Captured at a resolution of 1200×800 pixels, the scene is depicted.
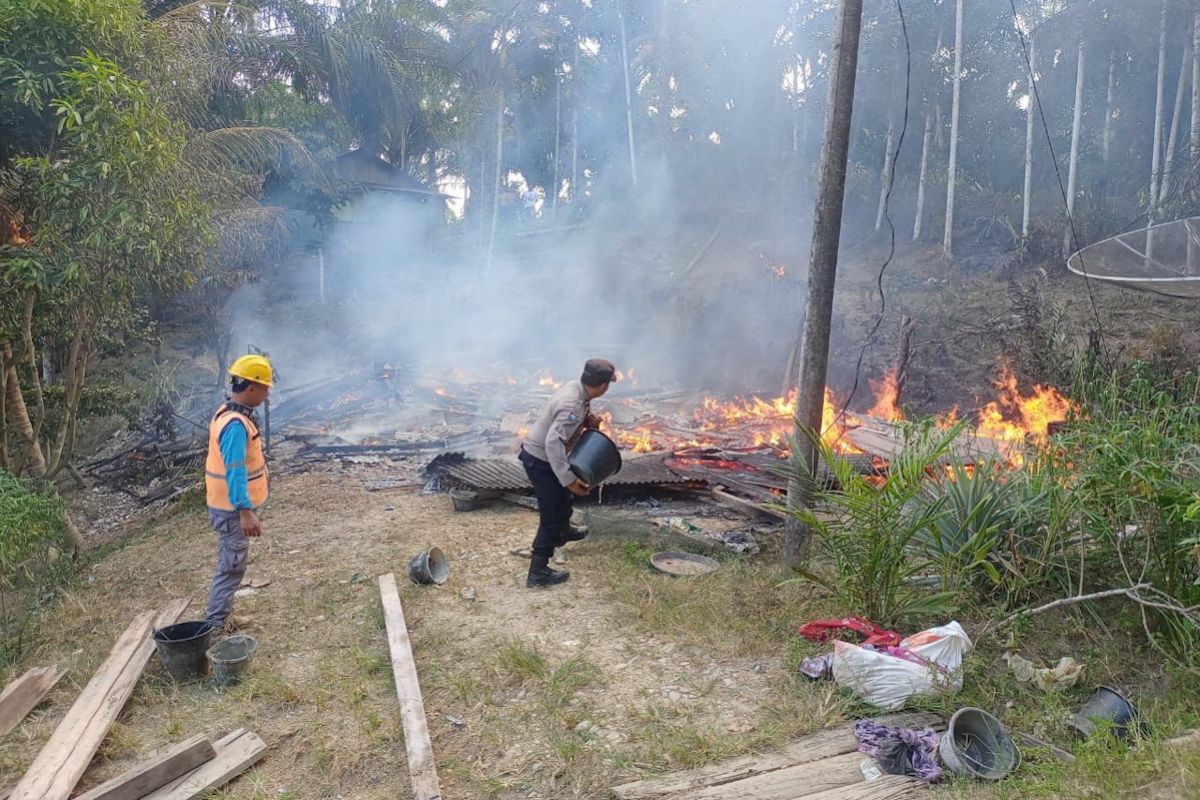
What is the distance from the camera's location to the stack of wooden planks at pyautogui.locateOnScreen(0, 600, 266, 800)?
3.23 m

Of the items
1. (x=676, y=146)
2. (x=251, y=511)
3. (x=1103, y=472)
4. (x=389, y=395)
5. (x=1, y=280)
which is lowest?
(x=389, y=395)

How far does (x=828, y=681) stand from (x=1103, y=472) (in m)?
2.05

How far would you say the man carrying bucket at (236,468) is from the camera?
459 cm

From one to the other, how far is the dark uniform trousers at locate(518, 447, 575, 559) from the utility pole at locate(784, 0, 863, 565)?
1808mm

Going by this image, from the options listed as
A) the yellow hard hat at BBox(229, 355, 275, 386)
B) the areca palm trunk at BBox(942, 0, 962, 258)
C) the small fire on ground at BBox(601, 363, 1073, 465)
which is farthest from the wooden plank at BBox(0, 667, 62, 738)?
the areca palm trunk at BBox(942, 0, 962, 258)

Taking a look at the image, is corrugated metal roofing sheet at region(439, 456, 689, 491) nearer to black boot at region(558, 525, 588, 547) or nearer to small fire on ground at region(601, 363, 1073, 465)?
black boot at region(558, 525, 588, 547)

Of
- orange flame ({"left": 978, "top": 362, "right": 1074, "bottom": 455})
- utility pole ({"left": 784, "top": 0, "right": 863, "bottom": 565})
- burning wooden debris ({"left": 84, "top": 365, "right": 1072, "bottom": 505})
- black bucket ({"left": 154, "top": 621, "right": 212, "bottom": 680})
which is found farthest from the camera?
orange flame ({"left": 978, "top": 362, "right": 1074, "bottom": 455})

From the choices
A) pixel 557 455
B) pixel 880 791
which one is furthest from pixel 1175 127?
pixel 880 791

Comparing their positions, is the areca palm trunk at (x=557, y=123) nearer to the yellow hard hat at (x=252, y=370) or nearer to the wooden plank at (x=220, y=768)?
the yellow hard hat at (x=252, y=370)

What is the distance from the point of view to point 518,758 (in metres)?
3.57

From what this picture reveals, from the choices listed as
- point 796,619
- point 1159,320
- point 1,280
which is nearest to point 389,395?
point 1,280

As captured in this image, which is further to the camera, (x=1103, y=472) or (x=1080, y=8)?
(x=1080, y=8)

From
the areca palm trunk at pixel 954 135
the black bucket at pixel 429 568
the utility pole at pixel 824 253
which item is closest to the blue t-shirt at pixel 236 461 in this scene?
the black bucket at pixel 429 568

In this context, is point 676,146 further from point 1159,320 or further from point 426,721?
point 426,721
